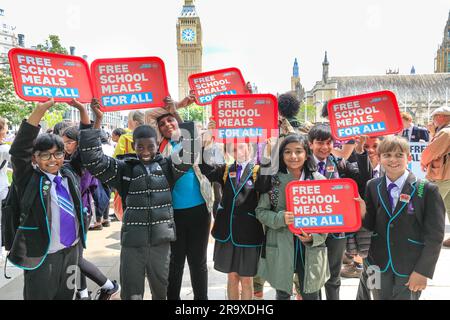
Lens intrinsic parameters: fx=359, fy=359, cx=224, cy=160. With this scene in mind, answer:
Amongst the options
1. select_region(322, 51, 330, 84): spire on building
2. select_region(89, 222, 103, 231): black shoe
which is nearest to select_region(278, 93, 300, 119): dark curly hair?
select_region(89, 222, 103, 231): black shoe

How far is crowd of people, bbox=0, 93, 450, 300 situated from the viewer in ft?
7.27

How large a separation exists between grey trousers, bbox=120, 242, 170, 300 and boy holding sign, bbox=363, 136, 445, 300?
1372 mm

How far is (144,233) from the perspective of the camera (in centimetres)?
233

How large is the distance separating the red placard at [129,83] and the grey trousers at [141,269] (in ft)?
3.68

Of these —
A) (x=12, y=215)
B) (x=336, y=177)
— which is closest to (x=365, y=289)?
(x=336, y=177)

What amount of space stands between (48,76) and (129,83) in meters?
0.57

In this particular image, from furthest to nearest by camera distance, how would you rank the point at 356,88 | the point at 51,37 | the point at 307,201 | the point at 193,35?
the point at 193,35 → the point at 356,88 → the point at 51,37 → the point at 307,201

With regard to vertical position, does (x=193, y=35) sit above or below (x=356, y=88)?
above

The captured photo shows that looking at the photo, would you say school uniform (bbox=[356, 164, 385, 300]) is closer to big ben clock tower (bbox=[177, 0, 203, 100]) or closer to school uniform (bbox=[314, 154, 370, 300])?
school uniform (bbox=[314, 154, 370, 300])


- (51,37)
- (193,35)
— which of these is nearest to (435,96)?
(193,35)

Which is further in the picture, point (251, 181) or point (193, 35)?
point (193, 35)

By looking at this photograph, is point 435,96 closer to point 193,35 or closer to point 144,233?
point 193,35
